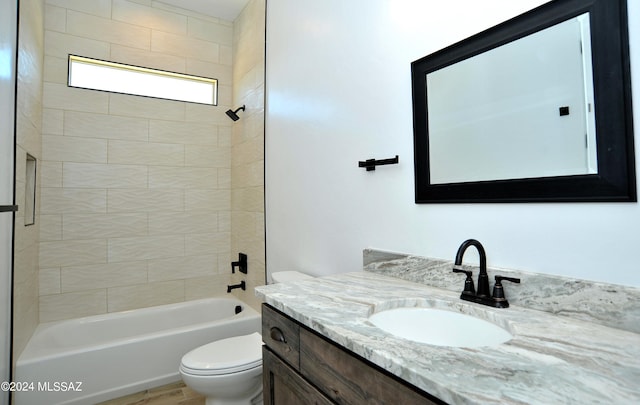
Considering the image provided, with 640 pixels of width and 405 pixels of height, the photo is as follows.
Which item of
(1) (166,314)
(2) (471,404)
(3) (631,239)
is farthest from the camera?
(1) (166,314)

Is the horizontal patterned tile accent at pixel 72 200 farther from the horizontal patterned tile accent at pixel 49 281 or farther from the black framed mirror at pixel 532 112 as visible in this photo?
the black framed mirror at pixel 532 112

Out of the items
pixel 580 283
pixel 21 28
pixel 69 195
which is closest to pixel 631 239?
pixel 580 283

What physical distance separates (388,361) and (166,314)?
2683 millimetres

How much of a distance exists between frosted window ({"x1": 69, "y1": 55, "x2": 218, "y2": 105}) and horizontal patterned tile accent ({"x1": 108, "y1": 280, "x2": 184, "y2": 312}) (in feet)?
5.66

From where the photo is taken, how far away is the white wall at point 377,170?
894mm

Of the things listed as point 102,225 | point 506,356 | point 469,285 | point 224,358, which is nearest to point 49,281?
point 102,225

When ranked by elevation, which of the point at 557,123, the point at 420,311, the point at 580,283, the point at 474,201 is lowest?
the point at 420,311

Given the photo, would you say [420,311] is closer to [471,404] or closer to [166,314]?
[471,404]

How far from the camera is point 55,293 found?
2.48m

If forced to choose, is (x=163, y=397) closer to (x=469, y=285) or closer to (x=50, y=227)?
(x=50, y=227)

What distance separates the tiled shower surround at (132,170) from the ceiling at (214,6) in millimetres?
71

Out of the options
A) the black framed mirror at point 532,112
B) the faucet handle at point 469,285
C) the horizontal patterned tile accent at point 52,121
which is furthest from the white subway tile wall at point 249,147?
the faucet handle at point 469,285

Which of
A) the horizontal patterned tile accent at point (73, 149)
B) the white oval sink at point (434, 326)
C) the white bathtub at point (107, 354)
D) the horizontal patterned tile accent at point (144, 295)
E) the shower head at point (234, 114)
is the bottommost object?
the white bathtub at point (107, 354)

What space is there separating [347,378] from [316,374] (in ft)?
0.48
